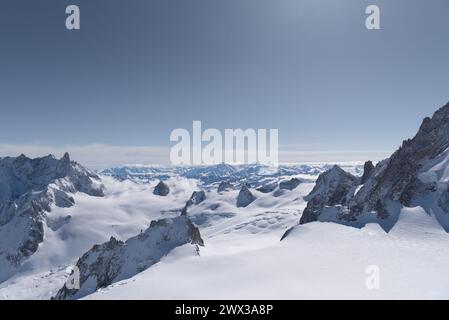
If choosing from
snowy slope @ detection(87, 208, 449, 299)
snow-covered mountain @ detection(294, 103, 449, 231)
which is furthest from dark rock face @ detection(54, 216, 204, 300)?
snow-covered mountain @ detection(294, 103, 449, 231)

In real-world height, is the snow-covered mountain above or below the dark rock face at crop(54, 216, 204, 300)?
above

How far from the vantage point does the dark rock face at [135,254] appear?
6462 cm

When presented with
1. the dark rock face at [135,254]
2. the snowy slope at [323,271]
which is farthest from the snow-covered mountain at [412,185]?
the dark rock face at [135,254]

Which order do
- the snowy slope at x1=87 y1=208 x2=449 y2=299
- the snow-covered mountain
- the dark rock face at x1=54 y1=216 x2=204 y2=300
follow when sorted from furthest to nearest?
the dark rock face at x1=54 y1=216 x2=204 y2=300 < the snow-covered mountain < the snowy slope at x1=87 y1=208 x2=449 y2=299

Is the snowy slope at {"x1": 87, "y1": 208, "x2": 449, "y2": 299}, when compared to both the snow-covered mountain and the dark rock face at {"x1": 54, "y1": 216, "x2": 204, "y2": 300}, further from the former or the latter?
the dark rock face at {"x1": 54, "y1": 216, "x2": 204, "y2": 300}

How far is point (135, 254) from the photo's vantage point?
6694 centimetres

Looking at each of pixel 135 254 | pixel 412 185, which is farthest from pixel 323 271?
pixel 135 254

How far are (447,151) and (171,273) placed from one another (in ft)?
187

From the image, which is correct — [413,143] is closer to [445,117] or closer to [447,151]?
[445,117]

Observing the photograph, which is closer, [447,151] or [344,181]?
[447,151]

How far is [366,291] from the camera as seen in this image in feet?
81.7

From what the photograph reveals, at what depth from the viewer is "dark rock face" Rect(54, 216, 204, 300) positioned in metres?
64.6

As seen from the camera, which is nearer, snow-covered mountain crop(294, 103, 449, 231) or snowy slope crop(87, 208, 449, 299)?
snowy slope crop(87, 208, 449, 299)
